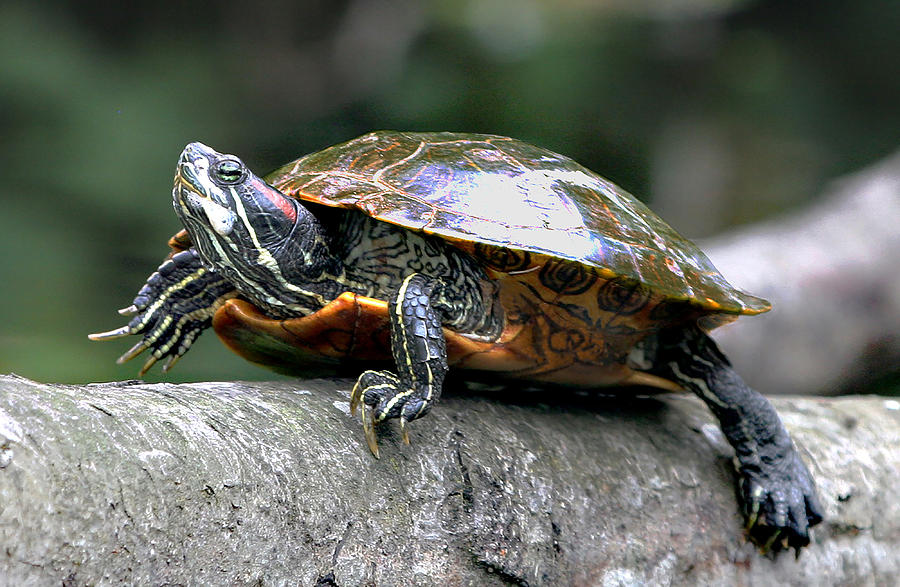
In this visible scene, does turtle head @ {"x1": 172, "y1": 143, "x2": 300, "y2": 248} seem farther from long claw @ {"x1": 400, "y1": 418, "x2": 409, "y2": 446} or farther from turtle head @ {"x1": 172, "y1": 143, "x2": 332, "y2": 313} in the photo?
long claw @ {"x1": 400, "y1": 418, "x2": 409, "y2": 446}

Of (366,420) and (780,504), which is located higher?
(366,420)

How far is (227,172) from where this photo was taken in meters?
1.55

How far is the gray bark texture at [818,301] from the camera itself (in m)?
3.56

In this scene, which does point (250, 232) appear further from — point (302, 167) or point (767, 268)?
point (767, 268)

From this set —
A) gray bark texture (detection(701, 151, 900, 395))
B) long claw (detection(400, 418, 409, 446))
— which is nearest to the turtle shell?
long claw (detection(400, 418, 409, 446))

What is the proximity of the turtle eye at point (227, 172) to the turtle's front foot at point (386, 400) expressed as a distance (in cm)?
51

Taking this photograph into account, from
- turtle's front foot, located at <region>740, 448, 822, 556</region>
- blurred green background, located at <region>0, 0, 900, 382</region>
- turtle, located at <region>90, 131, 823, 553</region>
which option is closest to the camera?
turtle, located at <region>90, 131, 823, 553</region>

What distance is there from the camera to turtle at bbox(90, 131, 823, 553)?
1545mm

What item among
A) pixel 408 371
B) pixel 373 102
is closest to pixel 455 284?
pixel 408 371

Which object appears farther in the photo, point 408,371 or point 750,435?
point 750,435

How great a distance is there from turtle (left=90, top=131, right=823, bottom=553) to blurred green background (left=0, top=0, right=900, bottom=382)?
182 cm

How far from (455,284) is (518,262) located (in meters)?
0.15

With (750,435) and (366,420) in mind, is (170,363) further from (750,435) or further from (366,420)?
(750,435)

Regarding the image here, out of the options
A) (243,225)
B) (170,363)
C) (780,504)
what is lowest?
(780,504)
